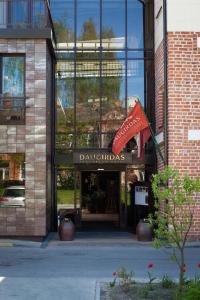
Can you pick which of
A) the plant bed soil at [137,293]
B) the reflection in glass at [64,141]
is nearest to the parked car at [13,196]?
the reflection in glass at [64,141]

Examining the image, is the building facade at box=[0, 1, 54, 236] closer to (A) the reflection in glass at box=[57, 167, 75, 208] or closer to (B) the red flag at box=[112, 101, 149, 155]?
(A) the reflection in glass at box=[57, 167, 75, 208]

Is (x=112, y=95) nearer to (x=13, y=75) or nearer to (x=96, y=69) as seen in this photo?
(x=96, y=69)

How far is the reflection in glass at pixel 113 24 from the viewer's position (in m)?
19.0

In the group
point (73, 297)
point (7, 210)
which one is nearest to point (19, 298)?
point (73, 297)

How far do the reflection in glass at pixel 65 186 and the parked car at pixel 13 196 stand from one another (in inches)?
103

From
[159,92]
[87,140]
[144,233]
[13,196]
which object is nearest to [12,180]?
[13,196]

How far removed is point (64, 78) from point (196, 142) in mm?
5467

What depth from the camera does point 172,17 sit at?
648 inches

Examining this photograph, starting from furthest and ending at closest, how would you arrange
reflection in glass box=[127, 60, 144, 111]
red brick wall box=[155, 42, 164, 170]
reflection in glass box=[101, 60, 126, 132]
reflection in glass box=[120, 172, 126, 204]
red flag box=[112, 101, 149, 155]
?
reflection in glass box=[120, 172, 126, 204]
reflection in glass box=[127, 60, 144, 111]
reflection in glass box=[101, 60, 126, 132]
red brick wall box=[155, 42, 164, 170]
red flag box=[112, 101, 149, 155]

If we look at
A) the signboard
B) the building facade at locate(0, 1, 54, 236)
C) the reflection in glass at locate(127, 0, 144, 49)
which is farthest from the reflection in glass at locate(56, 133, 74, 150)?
the reflection in glass at locate(127, 0, 144, 49)

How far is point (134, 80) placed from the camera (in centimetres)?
1903

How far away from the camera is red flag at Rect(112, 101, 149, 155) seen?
1680cm

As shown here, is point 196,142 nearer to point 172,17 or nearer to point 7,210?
point 172,17

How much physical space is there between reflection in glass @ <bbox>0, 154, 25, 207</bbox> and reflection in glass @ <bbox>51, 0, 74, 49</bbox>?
481cm
